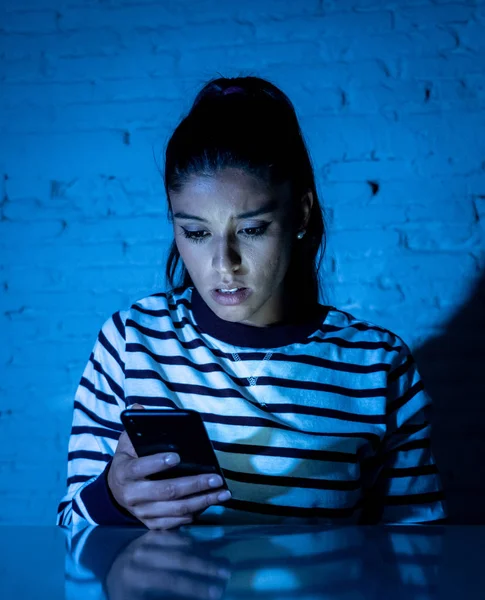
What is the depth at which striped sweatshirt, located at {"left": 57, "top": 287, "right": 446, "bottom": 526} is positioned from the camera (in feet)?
3.28

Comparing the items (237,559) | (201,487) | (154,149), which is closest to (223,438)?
(201,487)

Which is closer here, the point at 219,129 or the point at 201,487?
the point at 201,487

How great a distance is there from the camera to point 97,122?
168 centimetres

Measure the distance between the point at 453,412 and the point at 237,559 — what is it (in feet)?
3.88

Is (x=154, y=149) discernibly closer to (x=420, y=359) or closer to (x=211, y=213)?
(x=211, y=213)

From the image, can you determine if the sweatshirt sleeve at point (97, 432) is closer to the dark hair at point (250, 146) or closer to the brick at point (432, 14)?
the dark hair at point (250, 146)

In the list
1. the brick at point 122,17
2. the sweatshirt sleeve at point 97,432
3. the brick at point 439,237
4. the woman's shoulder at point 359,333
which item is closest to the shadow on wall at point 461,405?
the brick at point 439,237

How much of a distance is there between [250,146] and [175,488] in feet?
1.74

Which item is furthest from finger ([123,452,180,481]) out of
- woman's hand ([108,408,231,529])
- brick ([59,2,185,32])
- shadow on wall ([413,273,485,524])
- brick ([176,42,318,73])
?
brick ([59,2,185,32])

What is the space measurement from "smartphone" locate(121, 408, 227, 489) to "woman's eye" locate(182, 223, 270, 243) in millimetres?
349

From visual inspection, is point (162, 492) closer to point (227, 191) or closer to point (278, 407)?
point (278, 407)

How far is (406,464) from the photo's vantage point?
3.57ft

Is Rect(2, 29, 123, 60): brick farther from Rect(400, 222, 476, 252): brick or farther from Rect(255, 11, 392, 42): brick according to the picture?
Rect(400, 222, 476, 252): brick

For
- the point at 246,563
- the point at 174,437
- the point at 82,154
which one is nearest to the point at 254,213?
the point at 174,437
